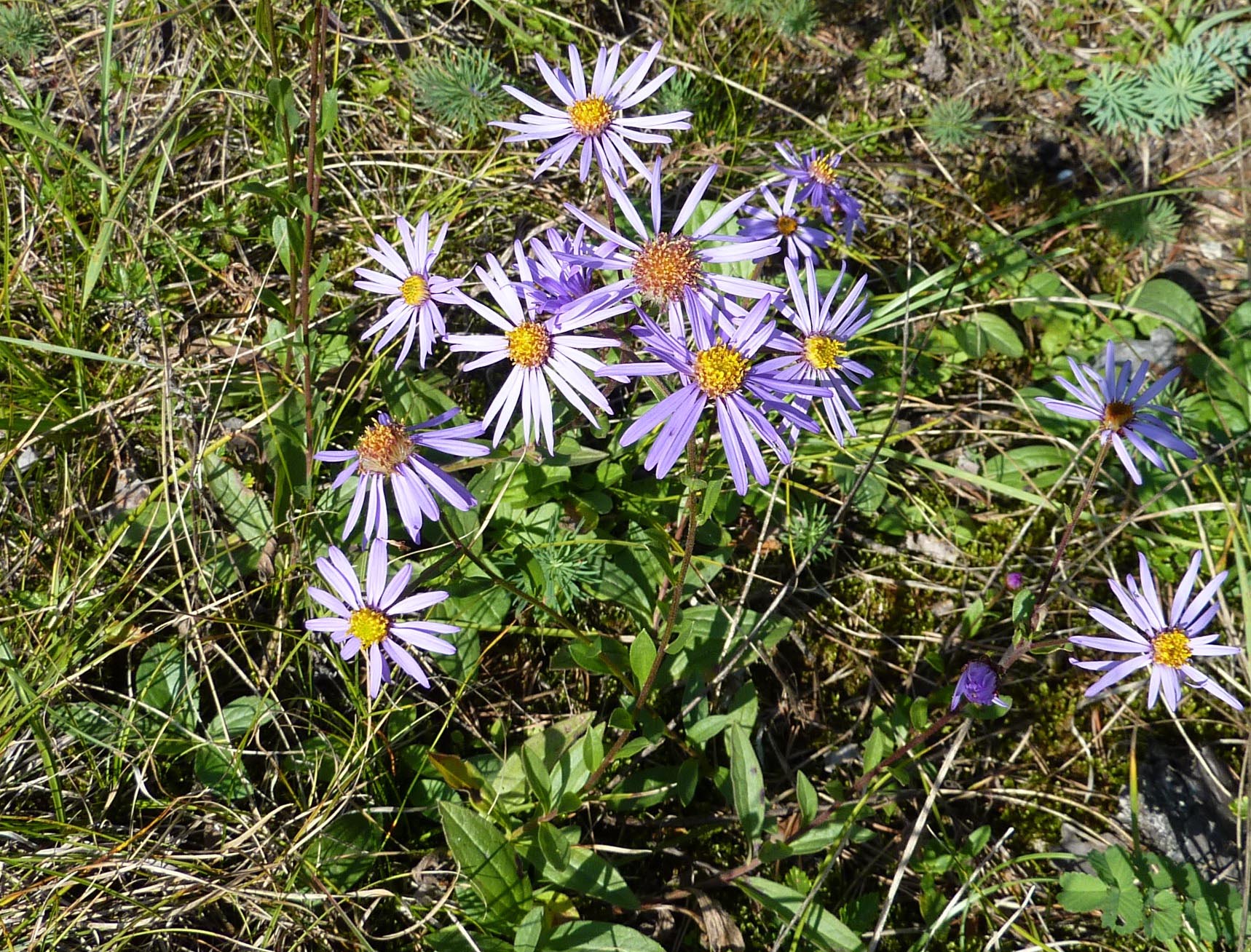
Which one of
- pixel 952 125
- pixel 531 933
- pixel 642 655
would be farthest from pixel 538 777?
pixel 952 125

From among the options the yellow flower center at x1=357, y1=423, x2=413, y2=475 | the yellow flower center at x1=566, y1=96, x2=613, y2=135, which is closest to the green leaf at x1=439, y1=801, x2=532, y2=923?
the yellow flower center at x1=357, y1=423, x2=413, y2=475

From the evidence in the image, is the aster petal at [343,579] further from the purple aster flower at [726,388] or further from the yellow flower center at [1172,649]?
the yellow flower center at [1172,649]

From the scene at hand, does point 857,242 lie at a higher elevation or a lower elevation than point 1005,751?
higher

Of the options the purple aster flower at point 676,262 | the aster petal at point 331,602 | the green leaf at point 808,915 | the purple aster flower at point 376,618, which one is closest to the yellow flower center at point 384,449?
the purple aster flower at point 376,618

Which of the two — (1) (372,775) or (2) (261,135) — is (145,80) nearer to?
(2) (261,135)

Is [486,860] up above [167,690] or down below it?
below

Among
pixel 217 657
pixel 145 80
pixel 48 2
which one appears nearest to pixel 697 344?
pixel 217 657

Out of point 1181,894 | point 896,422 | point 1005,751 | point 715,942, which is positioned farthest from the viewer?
point 896,422

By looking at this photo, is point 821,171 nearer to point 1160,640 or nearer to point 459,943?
point 1160,640
